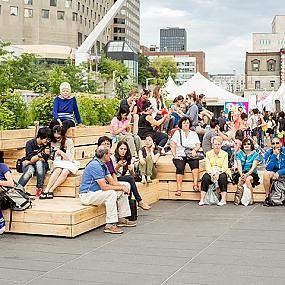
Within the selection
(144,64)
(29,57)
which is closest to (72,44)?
(144,64)

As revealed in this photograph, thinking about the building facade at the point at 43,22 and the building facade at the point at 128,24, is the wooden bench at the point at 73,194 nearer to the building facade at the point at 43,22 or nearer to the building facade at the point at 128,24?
the building facade at the point at 43,22

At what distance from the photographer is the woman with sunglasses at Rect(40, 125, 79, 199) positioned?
34.3 ft

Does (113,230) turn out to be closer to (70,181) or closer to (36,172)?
(70,181)

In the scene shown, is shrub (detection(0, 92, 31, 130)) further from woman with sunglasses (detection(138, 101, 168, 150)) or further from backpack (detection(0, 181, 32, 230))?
backpack (detection(0, 181, 32, 230))

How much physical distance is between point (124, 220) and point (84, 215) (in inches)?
36.6

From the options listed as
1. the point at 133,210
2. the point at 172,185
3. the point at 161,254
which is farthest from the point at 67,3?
the point at 161,254

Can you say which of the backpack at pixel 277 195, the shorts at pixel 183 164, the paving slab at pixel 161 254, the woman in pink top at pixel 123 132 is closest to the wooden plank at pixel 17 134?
the woman in pink top at pixel 123 132

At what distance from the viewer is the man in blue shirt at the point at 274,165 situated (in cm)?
1174

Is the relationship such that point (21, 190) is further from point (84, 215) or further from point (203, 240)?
point (203, 240)

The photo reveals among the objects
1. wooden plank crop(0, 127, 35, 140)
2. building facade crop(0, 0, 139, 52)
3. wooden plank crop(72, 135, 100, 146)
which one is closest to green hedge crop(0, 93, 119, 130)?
wooden plank crop(0, 127, 35, 140)

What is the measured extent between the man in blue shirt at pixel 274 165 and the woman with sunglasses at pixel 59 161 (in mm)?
3817

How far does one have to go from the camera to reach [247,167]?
12.1 metres

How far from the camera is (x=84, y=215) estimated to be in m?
9.17

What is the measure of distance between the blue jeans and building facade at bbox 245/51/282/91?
108 meters
